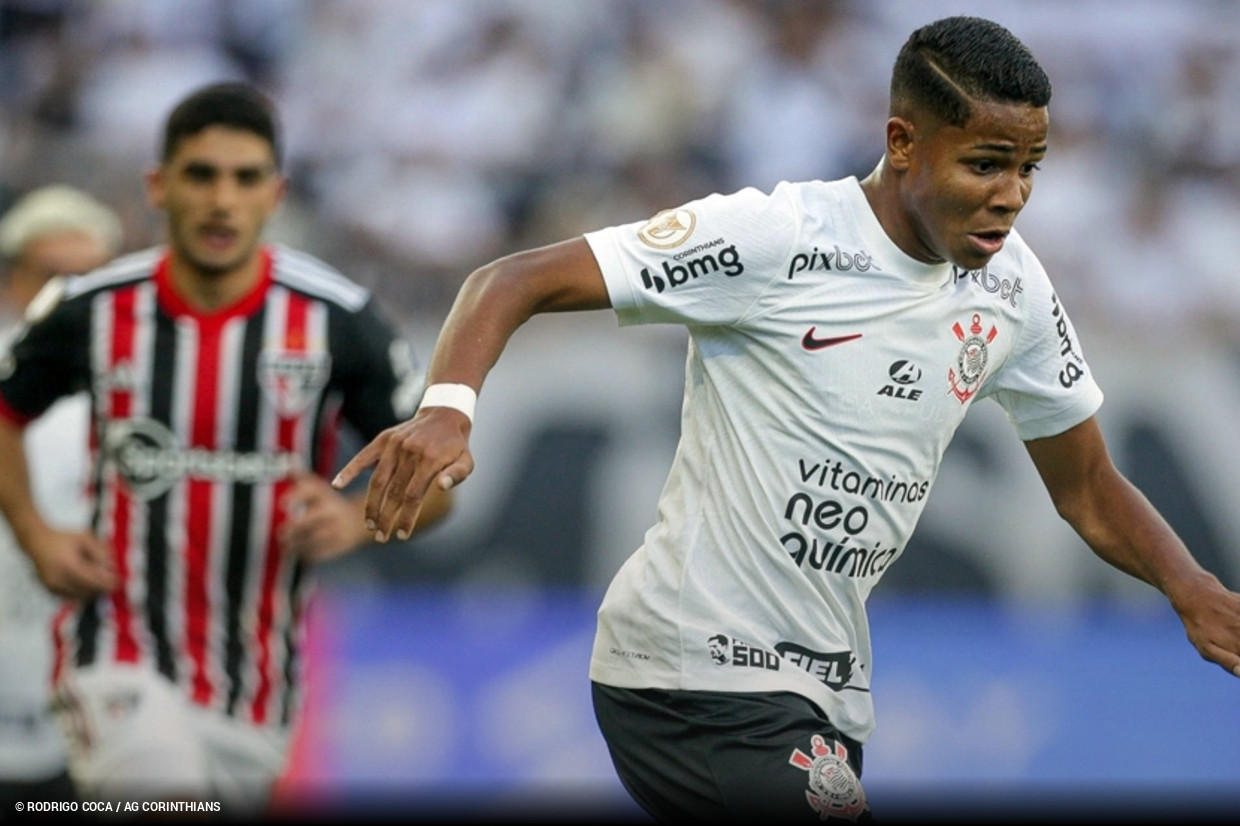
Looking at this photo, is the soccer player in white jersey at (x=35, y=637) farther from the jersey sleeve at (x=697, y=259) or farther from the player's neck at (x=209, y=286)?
the jersey sleeve at (x=697, y=259)

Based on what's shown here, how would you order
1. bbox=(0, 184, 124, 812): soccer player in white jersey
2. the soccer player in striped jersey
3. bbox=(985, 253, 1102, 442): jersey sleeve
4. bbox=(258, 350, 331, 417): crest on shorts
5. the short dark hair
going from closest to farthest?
bbox=(985, 253, 1102, 442): jersey sleeve < the soccer player in striped jersey < bbox=(258, 350, 331, 417): crest on shorts < the short dark hair < bbox=(0, 184, 124, 812): soccer player in white jersey

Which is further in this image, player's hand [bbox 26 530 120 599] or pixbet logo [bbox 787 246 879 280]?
player's hand [bbox 26 530 120 599]

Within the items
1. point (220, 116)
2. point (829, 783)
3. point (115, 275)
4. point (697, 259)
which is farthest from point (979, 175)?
point (115, 275)

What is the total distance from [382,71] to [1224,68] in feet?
16.9

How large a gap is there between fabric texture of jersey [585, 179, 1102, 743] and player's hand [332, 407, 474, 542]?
0.70m

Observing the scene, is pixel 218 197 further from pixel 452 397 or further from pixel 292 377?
pixel 452 397

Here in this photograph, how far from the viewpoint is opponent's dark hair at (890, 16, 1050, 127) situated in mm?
3971

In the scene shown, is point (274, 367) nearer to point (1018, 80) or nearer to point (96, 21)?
point (1018, 80)

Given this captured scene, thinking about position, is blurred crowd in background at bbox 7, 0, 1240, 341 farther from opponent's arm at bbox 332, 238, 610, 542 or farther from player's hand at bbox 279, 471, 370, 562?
opponent's arm at bbox 332, 238, 610, 542

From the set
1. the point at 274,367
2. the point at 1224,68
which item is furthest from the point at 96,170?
the point at 1224,68

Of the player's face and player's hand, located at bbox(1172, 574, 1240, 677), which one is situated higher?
the player's face

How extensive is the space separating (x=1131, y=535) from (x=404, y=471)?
1.96 meters

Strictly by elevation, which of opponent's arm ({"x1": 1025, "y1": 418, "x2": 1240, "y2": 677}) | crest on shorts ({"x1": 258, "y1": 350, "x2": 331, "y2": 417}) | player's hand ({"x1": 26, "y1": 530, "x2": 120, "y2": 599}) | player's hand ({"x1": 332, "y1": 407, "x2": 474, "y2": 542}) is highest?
player's hand ({"x1": 332, "y1": 407, "x2": 474, "y2": 542})

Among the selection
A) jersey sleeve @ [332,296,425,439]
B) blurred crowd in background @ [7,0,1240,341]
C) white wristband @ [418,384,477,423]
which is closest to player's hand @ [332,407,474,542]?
white wristband @ [418,384,477,423]
